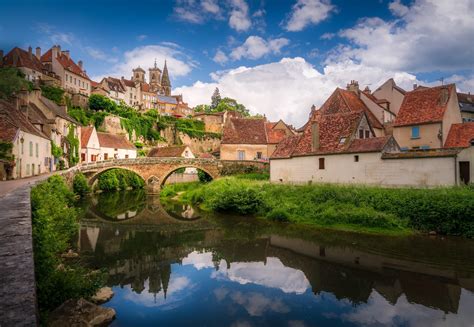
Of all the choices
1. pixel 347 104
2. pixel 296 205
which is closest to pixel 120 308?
pixel 296 205

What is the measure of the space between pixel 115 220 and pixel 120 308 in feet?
48.2

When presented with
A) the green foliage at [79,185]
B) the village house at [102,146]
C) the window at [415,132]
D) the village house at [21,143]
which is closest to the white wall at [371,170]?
the window at [415,132]

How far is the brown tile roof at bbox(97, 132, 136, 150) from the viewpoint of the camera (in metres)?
46.6

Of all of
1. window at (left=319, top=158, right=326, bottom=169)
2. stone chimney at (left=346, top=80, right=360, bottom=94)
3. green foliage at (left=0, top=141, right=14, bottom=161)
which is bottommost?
window at (left=319, top=158, right=326, bottom=169)

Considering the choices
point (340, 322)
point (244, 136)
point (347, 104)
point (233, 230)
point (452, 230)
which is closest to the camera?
point (340, 322)

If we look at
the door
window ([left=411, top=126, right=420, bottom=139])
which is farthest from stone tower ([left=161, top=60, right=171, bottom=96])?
the door

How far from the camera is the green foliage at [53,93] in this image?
44934mm

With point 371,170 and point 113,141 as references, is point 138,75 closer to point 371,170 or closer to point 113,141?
point 113,141

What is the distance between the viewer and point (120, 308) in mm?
8336

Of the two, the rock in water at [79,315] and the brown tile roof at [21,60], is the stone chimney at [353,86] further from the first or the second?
the brown tile roof at [21,60]

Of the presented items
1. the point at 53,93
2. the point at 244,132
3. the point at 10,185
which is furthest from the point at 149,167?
the point at 53,93

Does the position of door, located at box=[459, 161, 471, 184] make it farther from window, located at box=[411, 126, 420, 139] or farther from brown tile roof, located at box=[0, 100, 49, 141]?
brown tile roof, located at box=[0, 100, 49, 141]

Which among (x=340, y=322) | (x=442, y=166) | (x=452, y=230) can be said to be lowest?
(x=340, y=322)

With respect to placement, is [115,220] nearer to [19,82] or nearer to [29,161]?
[29,161]
